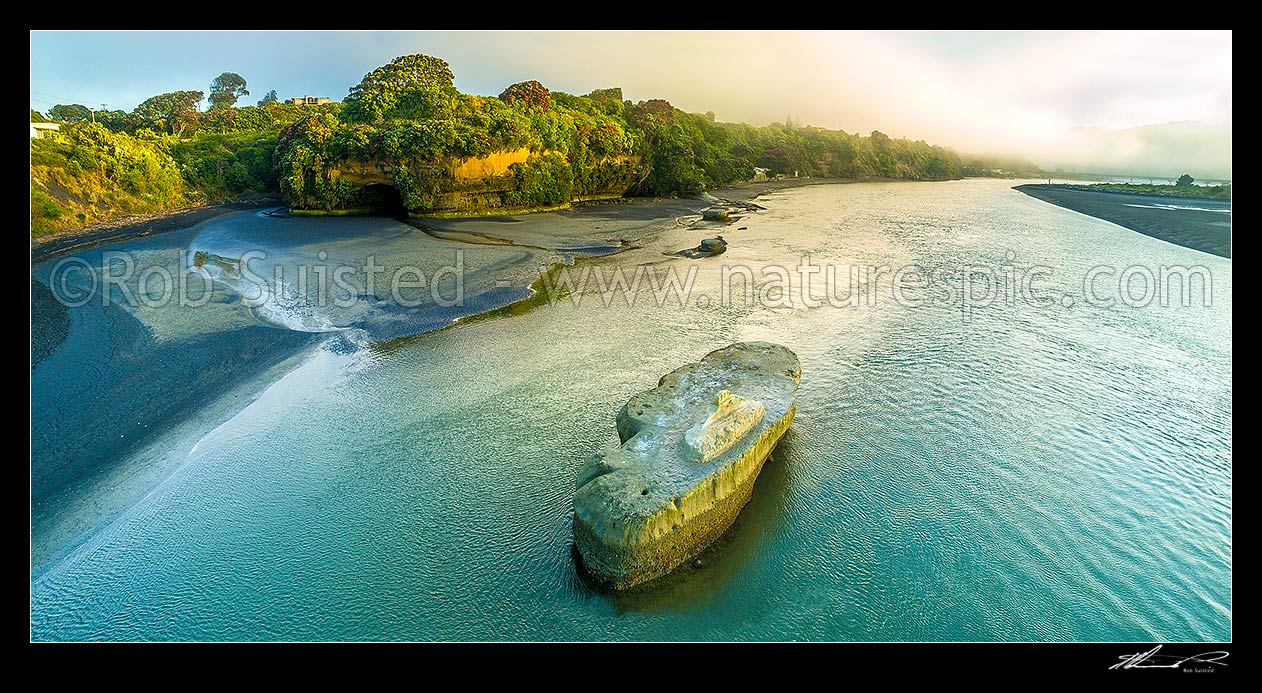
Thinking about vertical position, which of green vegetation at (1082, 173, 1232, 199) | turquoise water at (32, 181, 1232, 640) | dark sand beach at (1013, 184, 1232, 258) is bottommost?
turquoise water at (32, 181, 1232, 640)

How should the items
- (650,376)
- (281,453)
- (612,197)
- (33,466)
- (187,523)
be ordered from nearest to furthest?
(187,523) → (33,466) → (281,453) → (650,376) → (612,197)

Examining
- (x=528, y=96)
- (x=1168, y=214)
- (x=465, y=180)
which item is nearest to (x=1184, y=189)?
(x=1168, y=214)

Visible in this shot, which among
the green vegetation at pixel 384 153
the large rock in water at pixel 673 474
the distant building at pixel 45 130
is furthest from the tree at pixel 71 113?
the large rock in water at pixel 673 474

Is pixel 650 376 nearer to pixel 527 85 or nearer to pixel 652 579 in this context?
pixel 652 579

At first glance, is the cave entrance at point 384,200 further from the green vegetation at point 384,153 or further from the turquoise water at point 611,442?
the turquoise water at point 611,442

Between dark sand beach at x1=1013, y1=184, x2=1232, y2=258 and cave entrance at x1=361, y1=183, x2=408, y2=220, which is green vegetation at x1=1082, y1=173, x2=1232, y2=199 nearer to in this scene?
dark sand beach at x1=1013, y1=184, x2=1232, y2=258

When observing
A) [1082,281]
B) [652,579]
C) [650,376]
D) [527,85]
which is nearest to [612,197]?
[527,85]

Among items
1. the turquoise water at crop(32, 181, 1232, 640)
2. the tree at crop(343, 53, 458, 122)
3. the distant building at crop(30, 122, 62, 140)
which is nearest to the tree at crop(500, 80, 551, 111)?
the tree at crop(343, 53, 458, 122)
